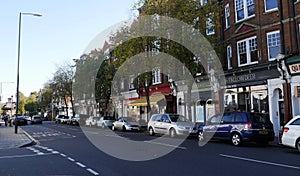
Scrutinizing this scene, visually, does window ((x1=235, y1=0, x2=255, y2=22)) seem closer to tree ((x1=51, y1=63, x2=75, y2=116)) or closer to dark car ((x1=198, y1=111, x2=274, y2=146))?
dark car ((x1=198, y1=111, x2=274, y2=146))

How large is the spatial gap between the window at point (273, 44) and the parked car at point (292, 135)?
28.4ft

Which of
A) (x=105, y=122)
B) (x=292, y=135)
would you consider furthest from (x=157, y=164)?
(x=105, y=122)

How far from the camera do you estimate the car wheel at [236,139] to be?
1482cm

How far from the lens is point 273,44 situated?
801 inches

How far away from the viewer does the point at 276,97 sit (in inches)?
800

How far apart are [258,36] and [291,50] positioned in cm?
262

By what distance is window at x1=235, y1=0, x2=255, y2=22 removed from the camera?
2194 centimetres

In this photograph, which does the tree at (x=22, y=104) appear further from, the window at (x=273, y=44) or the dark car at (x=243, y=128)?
the dark car at (x=243, y=128)

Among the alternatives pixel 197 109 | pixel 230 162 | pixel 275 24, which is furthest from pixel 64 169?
pixel 197 109

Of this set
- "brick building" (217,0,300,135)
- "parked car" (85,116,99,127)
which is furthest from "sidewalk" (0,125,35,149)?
"brick building" (217,0,300,135)

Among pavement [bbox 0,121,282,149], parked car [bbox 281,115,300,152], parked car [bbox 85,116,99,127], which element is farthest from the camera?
parked car [bbox 85,116,99,127]

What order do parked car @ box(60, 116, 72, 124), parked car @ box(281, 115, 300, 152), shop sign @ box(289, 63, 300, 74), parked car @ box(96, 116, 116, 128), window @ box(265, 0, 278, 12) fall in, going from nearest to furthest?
1. parked car @ box(281, 115, 300, 152)
2. shop sign @ box(289, 63, 300, 74)
3. window @ box(265, 0, 278, 12)
4. parked car @ box(96, 116, 116, 128)
5. parked car @ box(60, 116, 72, 124)

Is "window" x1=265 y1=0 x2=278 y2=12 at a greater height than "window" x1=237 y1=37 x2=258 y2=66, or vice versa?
"window" x1=265 y1=0 x2=278 y2=12

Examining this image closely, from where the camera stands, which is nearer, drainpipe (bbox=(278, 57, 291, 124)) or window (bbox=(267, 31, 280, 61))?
drainpipe (bbox=(278, 57, 291, 124))
